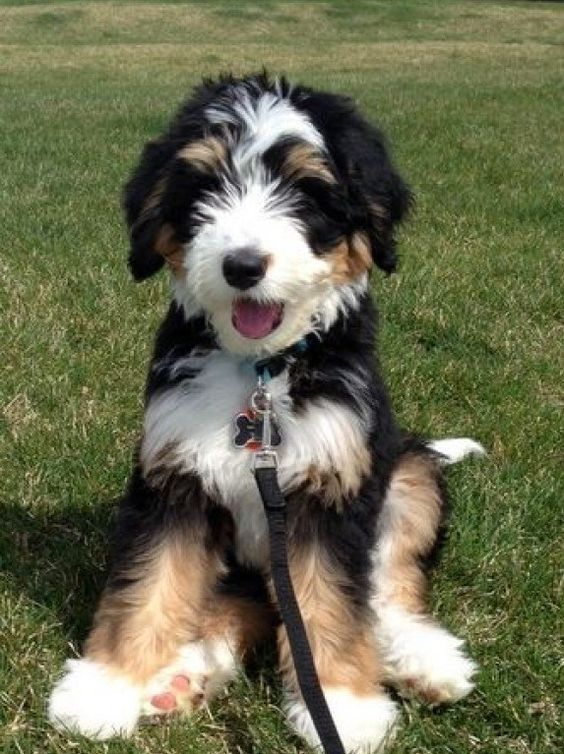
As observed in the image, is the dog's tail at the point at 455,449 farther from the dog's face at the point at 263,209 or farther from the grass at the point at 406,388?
the dog's face at the point at 263,209

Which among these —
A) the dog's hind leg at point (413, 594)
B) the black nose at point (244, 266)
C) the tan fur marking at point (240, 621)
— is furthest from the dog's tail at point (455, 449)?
the black nose at point (244, 266)

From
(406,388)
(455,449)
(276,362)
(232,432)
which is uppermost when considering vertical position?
(276,362)

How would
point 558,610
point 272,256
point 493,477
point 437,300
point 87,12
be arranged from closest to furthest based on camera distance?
1. point 272,256
2. point 558,610
3. point 493,477
4. point 437,300
5. point 87,12

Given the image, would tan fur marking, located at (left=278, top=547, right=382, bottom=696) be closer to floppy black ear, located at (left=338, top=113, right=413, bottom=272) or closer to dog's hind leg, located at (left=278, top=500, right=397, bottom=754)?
dog's hind leg, located at (left=278, top=500, right=397, bottom=754)

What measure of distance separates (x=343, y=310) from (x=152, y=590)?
3.11 feet

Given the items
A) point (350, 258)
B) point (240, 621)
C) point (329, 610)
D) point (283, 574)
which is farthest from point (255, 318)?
point (240, 621)

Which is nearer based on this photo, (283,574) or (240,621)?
(283,574)

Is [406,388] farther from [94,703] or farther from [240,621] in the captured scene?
[94,703]

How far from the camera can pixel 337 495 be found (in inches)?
109

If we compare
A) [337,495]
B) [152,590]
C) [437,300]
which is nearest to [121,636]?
[152,590]

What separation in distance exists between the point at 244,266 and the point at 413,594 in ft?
4.28

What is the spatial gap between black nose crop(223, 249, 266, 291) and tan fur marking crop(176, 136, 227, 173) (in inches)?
12.3

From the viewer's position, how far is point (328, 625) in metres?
2.77

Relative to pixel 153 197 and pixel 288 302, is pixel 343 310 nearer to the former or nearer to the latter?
pixel 288 302
